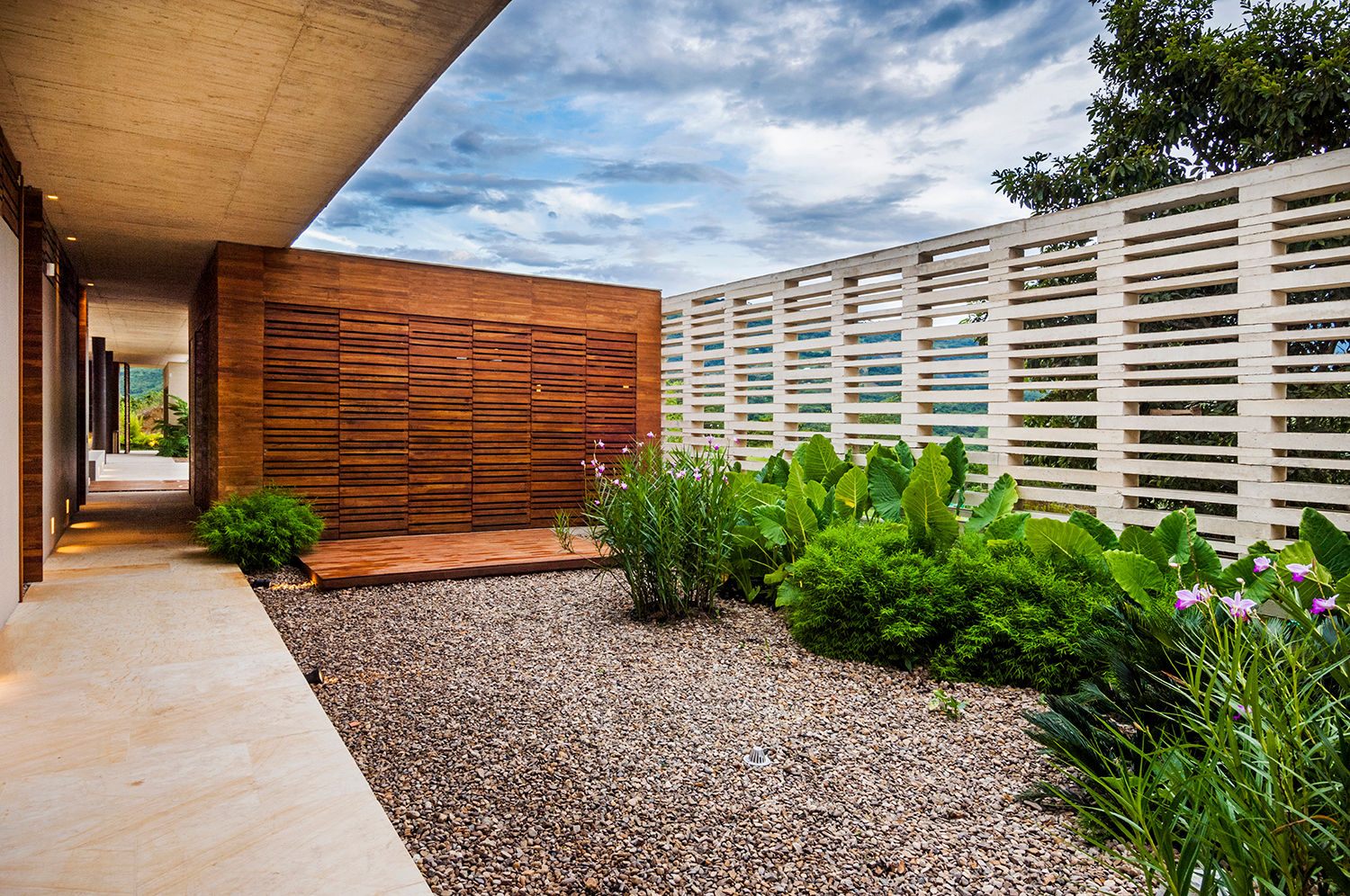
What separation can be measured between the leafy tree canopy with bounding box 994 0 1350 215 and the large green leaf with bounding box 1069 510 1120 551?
4263 mm

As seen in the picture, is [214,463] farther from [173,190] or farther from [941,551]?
[941,551]

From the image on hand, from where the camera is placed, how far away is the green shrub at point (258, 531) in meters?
5.73

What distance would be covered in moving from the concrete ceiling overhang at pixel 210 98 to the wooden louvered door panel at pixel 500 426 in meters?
2.06

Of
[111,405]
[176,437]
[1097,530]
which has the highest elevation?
[111,405]

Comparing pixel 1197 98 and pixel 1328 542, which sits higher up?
pixel 1197 98

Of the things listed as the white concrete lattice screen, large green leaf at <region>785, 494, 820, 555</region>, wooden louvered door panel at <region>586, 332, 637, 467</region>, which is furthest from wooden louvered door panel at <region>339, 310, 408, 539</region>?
large green leaf at <region>785, 494, 820, 555</region>

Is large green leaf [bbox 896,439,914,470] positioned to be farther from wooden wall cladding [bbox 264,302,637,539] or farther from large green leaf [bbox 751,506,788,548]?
wooden wall cladding [bbox 264,302,637,539]

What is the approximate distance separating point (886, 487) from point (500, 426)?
4317mm

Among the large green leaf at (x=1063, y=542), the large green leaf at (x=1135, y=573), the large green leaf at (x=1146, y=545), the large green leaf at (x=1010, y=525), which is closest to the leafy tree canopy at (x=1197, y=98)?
the large green leaf at (x=1010, y=525)

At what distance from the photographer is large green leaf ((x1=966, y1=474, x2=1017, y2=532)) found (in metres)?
4.37

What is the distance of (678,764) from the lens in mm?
2572

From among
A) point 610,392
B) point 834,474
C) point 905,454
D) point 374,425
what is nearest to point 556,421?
point 610,392

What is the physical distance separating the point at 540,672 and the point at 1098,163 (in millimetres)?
6993

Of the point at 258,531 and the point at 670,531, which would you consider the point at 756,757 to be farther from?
the point at 258,531
